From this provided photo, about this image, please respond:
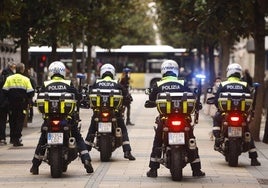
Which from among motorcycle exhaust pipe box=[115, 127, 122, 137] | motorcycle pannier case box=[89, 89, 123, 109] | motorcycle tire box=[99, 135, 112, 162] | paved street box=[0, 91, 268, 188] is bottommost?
paved street box=[0, 91, 268, 188]

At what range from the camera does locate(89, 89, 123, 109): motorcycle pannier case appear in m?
13.6

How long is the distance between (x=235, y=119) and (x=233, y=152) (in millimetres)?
559

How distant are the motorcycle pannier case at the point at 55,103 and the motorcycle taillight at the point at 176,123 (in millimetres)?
1521

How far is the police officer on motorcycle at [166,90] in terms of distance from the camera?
11.3m

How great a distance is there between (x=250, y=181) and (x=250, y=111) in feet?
7.52

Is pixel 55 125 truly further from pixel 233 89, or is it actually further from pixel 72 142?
pixel 233 89

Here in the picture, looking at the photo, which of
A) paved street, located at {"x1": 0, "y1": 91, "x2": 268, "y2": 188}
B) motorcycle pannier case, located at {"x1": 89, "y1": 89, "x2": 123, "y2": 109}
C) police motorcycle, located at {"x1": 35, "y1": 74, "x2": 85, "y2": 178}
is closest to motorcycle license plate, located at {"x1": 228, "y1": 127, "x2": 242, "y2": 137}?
paved street, located at {"x1": 0, "y1": 91, "x2": 268, "y2": 188}

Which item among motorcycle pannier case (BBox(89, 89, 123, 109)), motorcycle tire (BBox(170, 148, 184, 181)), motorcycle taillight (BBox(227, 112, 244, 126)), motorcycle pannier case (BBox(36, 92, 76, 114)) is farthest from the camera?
motorcycle pannier case (BBox(89, 89, 123, 109))

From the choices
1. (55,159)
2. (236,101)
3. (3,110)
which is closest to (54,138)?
(55,159)

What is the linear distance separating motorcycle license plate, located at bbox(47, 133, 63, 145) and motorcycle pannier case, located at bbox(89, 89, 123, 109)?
7.86 ft

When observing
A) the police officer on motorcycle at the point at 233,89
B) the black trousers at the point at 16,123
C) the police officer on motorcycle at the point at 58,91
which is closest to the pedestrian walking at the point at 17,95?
the black trousers at the point at 16,123

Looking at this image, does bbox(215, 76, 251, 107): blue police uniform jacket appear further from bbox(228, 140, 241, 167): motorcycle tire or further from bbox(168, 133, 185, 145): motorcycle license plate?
bbox(168, 133, 185, 145): motorcycle license plate

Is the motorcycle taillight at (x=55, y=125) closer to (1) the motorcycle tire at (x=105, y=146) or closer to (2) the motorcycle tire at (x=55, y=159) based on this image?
(2) the motorcycle tire at (x=55, y=159)

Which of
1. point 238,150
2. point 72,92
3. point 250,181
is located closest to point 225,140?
point 238,150
